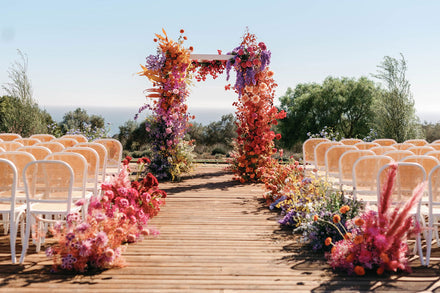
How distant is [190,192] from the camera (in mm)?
7387

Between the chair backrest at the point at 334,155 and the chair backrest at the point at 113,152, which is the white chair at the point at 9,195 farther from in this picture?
the chair backrest at the point at 334,155

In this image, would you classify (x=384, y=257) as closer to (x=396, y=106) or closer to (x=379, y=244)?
(x=379, y=244)

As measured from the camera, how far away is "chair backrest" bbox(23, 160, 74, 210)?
12.6 feet

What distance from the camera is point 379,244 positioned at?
3412 mm

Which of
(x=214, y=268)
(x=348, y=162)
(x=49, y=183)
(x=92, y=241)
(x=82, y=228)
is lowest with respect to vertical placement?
(x=214, y=268)

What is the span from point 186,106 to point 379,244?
628cm

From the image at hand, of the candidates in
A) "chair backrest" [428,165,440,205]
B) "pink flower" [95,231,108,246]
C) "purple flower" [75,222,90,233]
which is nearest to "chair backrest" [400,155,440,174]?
"chair backrest" [428,165,440,205]

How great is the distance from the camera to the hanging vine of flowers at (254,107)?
8.75 m

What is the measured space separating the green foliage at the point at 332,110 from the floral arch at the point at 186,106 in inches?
705

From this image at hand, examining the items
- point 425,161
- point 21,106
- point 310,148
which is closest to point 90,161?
point 310,148

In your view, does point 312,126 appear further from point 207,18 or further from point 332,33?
point 207,18

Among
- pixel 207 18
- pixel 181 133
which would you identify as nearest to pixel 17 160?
pixel 181 133

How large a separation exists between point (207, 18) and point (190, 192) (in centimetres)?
372

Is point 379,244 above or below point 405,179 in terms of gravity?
below
